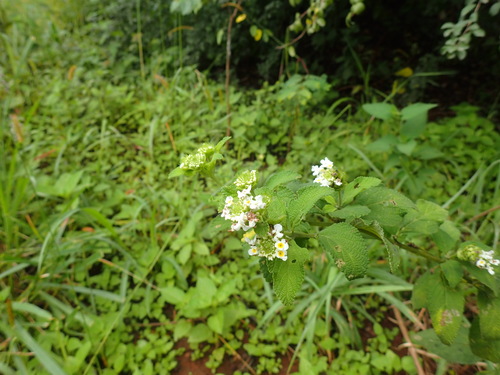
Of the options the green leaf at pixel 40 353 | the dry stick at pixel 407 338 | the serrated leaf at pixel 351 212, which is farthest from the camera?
the dry stick at pixel 407 338

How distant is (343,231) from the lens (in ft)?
2.43

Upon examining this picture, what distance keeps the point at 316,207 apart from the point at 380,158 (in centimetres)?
152

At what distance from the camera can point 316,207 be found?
86 centimetres

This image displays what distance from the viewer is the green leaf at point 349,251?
0.71 m

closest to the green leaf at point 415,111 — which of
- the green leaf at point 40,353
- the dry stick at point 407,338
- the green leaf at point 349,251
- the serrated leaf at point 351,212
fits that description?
the dry stick at point 407,338

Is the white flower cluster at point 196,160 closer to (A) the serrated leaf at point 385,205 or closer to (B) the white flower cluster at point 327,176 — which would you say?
(B) the white flower cluster at point 327,176

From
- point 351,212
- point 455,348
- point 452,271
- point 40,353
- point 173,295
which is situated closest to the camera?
point 351,212

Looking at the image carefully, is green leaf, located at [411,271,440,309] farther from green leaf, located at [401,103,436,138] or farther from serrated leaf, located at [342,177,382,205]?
green leaf, located at [401,103,436,138]

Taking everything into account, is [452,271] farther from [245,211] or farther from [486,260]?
[245,211]

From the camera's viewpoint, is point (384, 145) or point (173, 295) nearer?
point (173, 295)

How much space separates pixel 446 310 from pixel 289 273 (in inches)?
20.9

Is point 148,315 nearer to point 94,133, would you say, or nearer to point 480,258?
point 480,258

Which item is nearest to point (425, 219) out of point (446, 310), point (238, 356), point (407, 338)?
point (446, 310)

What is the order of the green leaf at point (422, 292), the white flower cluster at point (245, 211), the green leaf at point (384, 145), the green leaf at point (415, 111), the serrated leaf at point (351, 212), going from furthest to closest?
the green leaf at point (384, 145)
the green leaf at point (415, 111)
the green leaf at point (422, 292)
the serrated leaf at point (351, 212)
the white flower cluster at point (245, 211)
